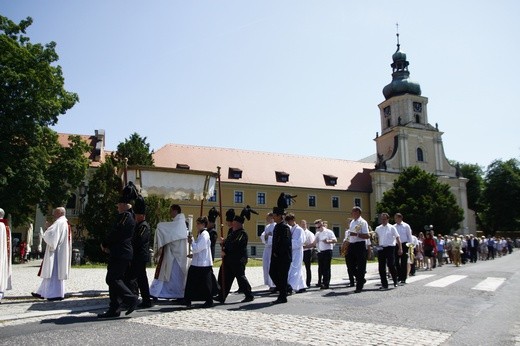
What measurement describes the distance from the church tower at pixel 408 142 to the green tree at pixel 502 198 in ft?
32.4

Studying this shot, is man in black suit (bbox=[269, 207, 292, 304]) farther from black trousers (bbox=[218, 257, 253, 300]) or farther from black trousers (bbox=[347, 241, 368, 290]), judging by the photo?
black trousers (bbox=[347, 241, 368, 290])

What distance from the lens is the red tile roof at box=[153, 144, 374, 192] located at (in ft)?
167

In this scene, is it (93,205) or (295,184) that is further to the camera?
(295,184)

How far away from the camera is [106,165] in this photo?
25.9 m

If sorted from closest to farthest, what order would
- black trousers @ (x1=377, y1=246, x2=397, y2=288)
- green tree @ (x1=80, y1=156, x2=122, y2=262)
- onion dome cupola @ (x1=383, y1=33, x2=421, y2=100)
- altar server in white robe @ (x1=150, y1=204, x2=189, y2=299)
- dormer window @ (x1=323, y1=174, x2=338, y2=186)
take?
1. altar server in white robe @ (x1=150, y1=204, x2=189, y2=299)
2. black trousers @ (x1=377, y1=246, x2=397, y2=288)
3. green tree @ (x1=80, y1=156, x2=122, y2=262)
4. dormer window @ (x1=323, y1=174, x2=338, y2=186)
5. onion dome cupola @ (x1=383, y1=33, x2=421, y2=100)

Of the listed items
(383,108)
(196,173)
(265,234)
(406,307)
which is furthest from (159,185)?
(383,108)

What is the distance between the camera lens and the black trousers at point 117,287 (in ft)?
24.4

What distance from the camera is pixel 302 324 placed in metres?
6.55

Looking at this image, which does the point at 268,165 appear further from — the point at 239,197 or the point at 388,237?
the point at 388,237

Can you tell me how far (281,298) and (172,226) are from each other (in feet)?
9.39

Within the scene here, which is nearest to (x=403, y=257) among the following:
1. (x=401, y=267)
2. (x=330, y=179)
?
(x=401, y=267)

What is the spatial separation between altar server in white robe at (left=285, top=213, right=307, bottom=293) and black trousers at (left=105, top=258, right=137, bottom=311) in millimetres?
4470

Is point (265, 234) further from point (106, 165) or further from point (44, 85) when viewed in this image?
point (44, 85)

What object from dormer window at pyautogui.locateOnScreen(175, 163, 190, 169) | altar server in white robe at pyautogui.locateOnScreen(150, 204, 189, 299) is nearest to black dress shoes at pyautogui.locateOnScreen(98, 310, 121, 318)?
altar server in white robe at pyautogui.locateOnScreen(150, 204, 189, 299)
